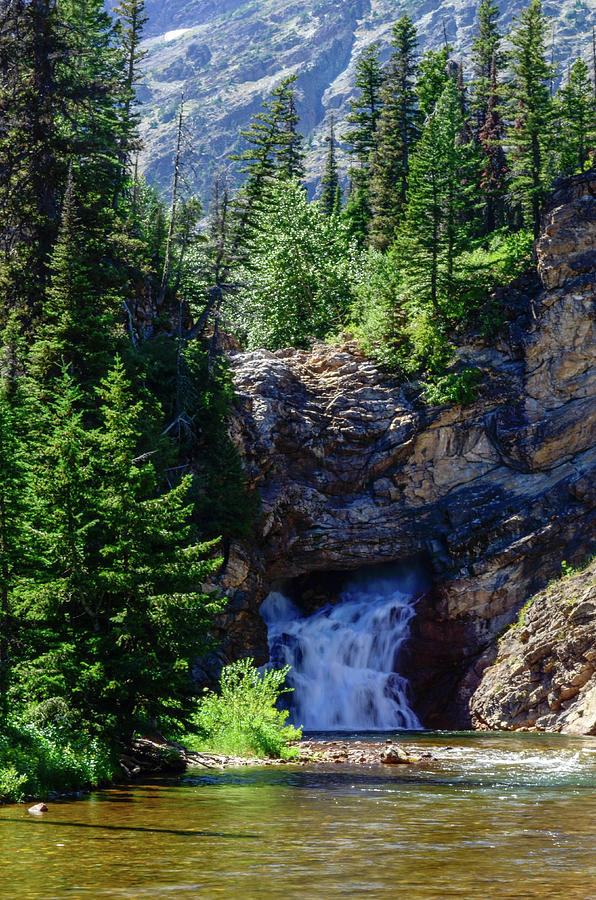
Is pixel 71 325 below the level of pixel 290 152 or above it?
below

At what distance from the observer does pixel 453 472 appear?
139ft

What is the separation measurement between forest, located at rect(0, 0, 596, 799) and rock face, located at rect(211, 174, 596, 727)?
1.98 m

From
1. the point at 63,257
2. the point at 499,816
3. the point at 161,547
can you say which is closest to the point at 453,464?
the point at 63,257

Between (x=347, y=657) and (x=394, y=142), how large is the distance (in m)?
44.3

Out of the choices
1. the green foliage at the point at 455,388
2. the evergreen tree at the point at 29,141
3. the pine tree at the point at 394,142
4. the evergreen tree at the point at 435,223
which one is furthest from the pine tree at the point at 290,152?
the evergreen tree at the point at 29,141

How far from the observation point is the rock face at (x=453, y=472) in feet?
130

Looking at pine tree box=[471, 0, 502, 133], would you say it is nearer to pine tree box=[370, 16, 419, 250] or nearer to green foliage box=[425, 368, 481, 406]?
pine tree box=[370, 16, 419, 250]

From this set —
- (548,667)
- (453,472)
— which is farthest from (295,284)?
(548,667)

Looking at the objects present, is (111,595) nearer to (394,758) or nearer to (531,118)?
(394,758)

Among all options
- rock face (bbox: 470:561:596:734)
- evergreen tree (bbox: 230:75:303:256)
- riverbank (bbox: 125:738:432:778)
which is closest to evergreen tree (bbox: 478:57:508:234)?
evergreen tree (bbox: 230:75:303:256)

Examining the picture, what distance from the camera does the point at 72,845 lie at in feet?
37.3

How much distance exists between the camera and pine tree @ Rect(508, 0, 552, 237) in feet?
176

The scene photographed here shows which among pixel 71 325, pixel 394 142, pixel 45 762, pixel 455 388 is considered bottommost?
pixel 45 762

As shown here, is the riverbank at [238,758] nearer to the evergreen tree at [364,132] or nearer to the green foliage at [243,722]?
the green foliage at [243,722]
